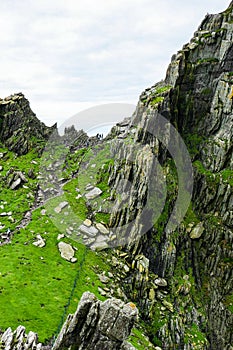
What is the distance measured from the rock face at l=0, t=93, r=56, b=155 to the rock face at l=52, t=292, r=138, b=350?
7315cm

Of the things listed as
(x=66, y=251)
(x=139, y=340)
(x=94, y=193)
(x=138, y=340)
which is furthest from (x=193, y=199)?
(x=138, y=340)

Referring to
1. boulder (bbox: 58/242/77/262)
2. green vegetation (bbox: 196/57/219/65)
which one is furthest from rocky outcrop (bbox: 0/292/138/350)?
green vegetation (bbox: 196/57/219/65)

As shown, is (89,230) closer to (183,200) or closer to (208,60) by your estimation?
(183,200)

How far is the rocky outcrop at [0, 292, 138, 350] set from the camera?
2948 cm

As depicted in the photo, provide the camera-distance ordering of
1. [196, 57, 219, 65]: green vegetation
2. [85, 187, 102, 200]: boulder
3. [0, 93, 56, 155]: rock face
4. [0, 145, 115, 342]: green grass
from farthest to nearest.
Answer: [0, 93, 56, 155]: rock face < [196, 57, 219, 65]: green vegetation < [85, 187, 102, 200]: boulder < [0, 145, 115, 342]: green grass

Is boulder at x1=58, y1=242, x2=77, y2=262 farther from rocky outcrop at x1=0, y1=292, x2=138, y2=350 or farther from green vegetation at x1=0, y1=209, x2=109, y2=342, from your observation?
rocky outcrop at x1=0, y1=292, x2=138, y2=350

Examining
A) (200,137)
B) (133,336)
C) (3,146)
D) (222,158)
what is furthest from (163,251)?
(3,146)

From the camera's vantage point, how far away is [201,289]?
6600 centimetres

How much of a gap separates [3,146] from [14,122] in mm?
8903

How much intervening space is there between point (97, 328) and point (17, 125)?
269 ft

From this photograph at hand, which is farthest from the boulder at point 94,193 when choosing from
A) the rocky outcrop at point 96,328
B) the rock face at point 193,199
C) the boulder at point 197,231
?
the rocky outcrop at point 96,328

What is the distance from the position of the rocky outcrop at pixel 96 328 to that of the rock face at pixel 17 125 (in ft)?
239

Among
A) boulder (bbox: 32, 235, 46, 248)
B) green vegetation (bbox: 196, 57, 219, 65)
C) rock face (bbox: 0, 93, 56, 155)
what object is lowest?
boulder (bbox: 32, 235, 46, 248)

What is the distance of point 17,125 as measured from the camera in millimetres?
99188
